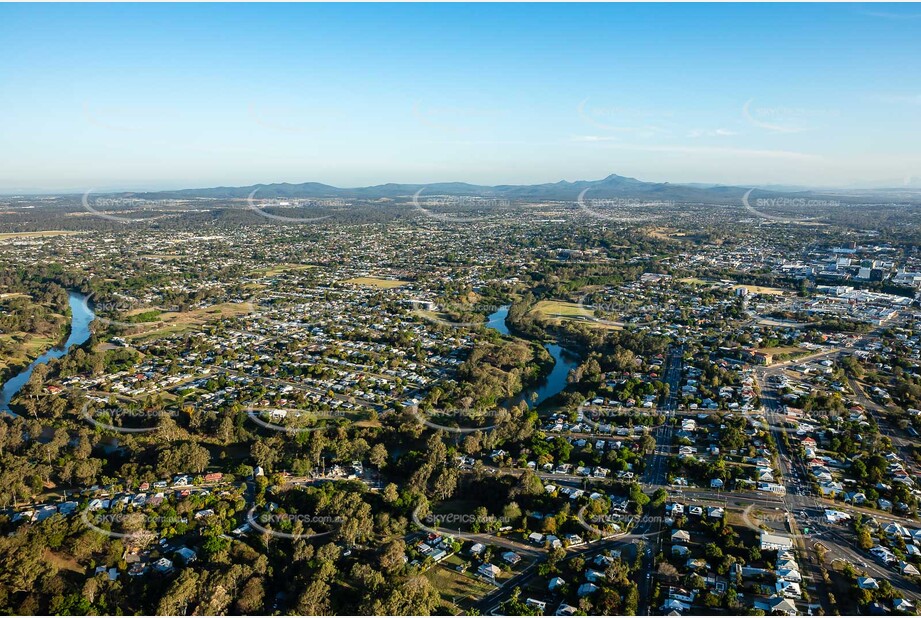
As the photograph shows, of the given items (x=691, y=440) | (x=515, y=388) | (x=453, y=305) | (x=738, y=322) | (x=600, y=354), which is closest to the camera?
(x=691, y=440)

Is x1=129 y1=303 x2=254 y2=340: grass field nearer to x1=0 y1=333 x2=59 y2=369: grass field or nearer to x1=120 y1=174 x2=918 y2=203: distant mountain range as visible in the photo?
x1=0 y1=333 x2=59 y2=369: grass field

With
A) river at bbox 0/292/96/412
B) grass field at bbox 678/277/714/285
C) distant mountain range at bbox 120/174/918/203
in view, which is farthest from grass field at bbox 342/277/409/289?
distant mountain range at bbox 120/174/918/203

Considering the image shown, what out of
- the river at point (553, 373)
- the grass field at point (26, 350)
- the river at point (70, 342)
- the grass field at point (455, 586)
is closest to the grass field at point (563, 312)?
the river at point (553, 373)

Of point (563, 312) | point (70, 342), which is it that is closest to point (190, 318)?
point (70, 342)

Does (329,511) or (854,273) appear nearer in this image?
(329,511)

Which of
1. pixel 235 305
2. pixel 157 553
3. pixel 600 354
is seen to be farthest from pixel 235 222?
pixel 157 553

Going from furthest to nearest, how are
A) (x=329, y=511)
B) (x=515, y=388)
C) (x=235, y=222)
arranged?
(x=235, y=222) → (x=515, y=388) → (x=329, y=511)

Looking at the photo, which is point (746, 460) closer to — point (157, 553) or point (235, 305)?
point (157, 553)
